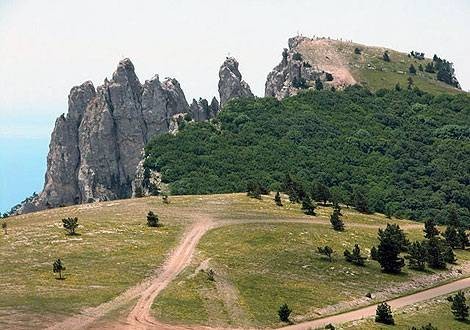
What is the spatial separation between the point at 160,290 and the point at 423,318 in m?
31.1

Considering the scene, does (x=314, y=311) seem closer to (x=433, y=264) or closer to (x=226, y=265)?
(x=226, y=265)

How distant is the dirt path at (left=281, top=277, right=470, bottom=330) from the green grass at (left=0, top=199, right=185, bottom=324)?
22261mm

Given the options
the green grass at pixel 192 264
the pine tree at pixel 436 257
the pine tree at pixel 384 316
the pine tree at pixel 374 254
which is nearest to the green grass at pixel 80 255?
the green grass at pixel 192 264

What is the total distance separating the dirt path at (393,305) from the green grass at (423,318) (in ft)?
7.70

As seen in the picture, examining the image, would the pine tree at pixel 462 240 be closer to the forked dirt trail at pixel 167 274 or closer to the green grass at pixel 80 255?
the forked dirt trail at pixel 167 274

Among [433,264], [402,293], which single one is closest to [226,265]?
[402,293]

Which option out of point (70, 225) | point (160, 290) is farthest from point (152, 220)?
point (160, 290)

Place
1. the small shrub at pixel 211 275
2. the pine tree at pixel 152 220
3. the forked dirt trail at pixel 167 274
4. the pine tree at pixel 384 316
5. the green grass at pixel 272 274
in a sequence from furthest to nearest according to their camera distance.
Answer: the pine tree at pixel 152 220
the small shrub at pixel 211 275
the pine tree at pixel 384 316
the green grass at pixel 272 274
the forked dirt trail at pixel 167 274

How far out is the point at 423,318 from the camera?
238 feet

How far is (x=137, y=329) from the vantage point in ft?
193

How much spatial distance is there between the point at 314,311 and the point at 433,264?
1368 inches

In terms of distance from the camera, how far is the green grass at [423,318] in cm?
6769

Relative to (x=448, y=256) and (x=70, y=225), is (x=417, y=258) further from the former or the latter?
(x=70, y=225)

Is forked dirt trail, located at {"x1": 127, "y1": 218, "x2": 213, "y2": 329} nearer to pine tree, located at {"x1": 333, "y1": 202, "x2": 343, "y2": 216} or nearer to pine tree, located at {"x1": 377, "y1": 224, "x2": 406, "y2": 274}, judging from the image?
pine tree, located at {"x1": 333, "y1": 202, "x2": 343, "y2": 216}
